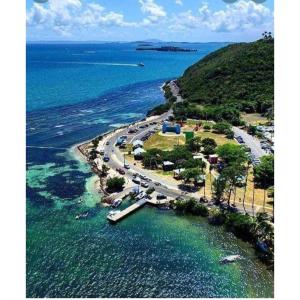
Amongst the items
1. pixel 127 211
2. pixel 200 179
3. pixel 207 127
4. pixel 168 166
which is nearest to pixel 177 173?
pixel 168 166

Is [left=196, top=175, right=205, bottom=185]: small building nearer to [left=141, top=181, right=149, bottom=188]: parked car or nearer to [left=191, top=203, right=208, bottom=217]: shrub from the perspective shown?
[left=141, top=181, right=149, bottom=188]: parked car

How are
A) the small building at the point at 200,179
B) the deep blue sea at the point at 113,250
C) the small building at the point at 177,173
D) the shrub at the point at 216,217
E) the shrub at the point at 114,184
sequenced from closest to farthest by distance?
1. the deep blue sea at the point at 113,250
2. the shrub at the point at 216,217
3. the shrub at the point at 114,184
4. the small building at the point at 200,179
5. the small building at the point at 177,173

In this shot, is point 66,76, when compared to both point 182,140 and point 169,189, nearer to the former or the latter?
point 182,140

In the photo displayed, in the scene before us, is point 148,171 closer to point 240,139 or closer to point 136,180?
point 136,180

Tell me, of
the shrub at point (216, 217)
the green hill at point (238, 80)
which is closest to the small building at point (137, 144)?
the shrub at point (216, 217)

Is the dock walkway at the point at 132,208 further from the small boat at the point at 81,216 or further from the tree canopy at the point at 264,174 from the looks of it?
the tree canopy at the point at 264,174

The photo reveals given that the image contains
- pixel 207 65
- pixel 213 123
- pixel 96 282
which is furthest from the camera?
pixel 207 65

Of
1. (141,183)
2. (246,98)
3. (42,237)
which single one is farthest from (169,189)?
(246,98)
